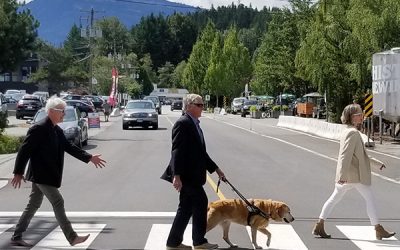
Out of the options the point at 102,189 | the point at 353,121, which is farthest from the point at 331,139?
the point at 353,121

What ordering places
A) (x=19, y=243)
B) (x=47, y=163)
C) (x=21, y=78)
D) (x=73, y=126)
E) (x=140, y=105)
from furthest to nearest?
(x=21, y=78) → (x=140, y=105) → (x=73, y=126) → (x=19, y=243) → (x=47, y=163)

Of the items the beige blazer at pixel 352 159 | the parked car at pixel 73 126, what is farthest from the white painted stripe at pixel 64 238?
the parked car at pixel 73 126

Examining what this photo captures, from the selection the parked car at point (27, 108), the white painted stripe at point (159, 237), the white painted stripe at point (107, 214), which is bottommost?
the parked car at point (27, 108)

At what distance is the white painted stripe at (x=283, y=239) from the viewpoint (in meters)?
8.45

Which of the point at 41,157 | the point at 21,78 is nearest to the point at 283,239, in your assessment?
the point at 41,157

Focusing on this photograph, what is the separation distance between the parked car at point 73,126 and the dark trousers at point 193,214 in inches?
572

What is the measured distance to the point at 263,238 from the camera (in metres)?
8.93

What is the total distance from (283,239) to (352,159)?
1.38 metres

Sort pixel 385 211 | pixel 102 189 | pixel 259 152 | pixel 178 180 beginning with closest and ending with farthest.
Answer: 1. pixel 178 180
2. pixel 385 211
3. pixel 102 189
4. pixel 259 152

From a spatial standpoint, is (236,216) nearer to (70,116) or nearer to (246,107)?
(70,116)

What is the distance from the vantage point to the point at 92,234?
29.9ft

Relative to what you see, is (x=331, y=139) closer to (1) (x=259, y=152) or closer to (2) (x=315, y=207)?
(1) (x=259, y=152)

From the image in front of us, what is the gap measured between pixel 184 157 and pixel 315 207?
4545mm

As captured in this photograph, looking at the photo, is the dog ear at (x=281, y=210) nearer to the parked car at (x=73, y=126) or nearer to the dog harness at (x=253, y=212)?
the dog harness at (x=253, y=212)
